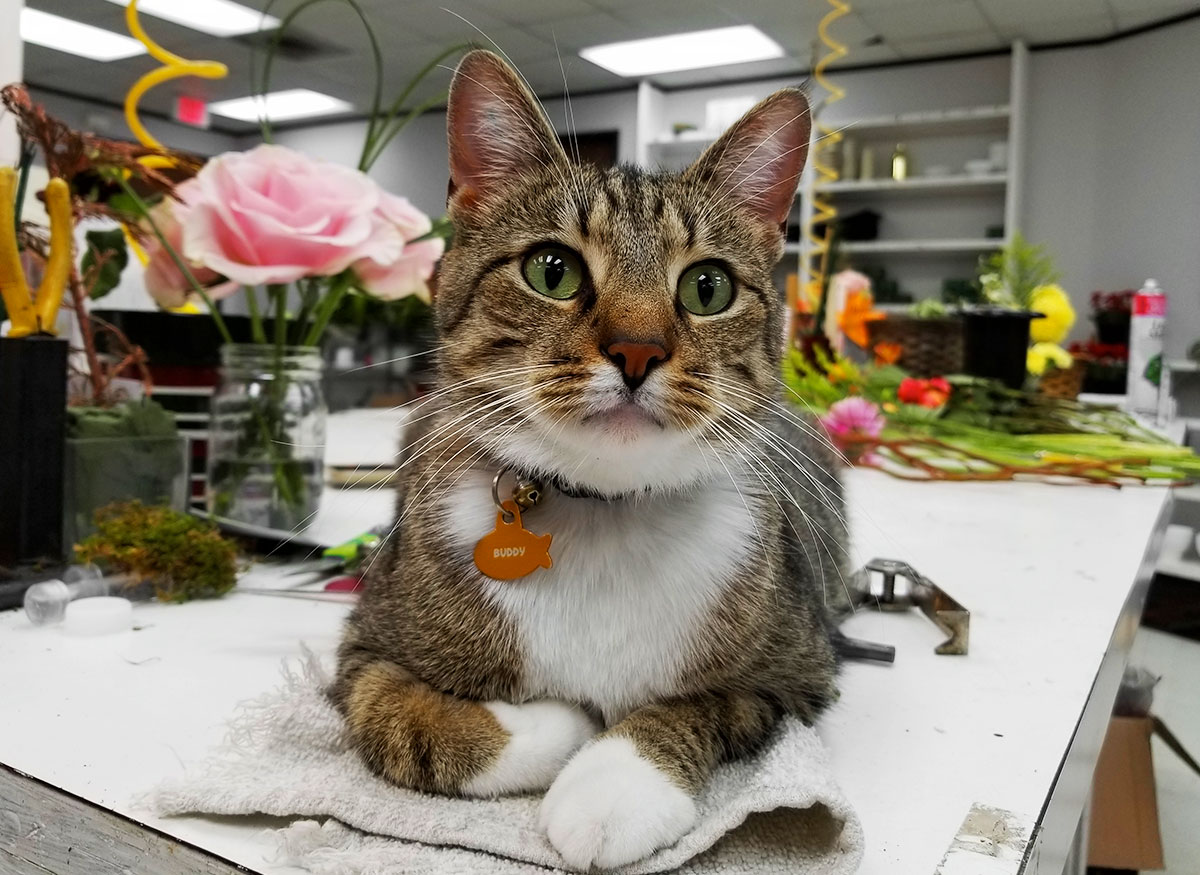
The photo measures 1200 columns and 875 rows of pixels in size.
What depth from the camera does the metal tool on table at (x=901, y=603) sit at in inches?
30.8

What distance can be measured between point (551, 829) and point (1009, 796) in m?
0.28

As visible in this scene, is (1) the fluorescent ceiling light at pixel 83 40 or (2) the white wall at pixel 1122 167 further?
(1) the fluorescent ceiling light at pixel 83 40

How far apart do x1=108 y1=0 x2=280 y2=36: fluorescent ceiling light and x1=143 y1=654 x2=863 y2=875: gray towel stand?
508 cm

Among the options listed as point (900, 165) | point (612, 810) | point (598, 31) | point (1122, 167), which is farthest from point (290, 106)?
point (612, 810)

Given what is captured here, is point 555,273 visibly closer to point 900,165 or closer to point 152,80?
point 152,80

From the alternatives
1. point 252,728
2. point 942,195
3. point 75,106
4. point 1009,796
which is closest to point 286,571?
point 252,728

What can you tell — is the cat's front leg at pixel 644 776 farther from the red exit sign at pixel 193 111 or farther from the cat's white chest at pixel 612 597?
the red exit sign at pixel 193 111

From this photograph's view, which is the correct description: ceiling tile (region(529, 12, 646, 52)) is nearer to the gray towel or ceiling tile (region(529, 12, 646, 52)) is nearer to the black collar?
the black collar

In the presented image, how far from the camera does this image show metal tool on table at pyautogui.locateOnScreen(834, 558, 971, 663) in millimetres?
782

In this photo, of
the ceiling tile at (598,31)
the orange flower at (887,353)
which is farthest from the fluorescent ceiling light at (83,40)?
the orange flower at (887,353)

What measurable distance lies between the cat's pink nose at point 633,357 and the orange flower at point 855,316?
5.81ft

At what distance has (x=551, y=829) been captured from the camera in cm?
47

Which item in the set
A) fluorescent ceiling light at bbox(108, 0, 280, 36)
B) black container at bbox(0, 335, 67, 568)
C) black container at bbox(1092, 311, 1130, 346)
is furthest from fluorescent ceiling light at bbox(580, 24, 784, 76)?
black container at bbox(0, 335, 67, 568)

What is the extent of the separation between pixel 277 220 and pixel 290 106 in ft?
20.7
